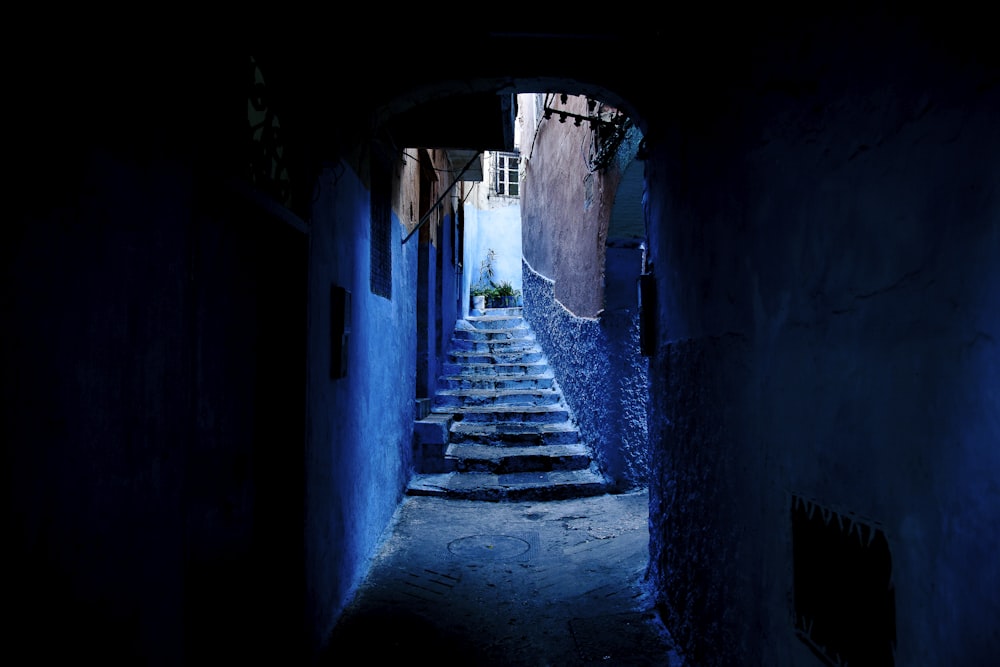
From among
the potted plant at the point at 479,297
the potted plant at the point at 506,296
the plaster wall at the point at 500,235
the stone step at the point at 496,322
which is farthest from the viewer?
the plaster wall at the point at 500,235

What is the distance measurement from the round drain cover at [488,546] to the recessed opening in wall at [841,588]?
307 centimetres

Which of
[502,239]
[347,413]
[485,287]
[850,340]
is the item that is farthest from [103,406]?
[502,239]

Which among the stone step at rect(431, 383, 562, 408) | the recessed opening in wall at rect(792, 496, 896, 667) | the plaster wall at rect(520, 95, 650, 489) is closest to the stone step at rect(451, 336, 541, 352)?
the plaster wall at rect(520, 95, 650, 489)

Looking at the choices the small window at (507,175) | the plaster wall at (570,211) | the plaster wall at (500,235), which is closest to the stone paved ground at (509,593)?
the plaster wall at (570,211)

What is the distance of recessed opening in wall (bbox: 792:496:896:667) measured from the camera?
4.72ft

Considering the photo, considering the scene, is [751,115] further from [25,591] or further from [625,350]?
[625,350]

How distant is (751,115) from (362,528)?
11.3ft

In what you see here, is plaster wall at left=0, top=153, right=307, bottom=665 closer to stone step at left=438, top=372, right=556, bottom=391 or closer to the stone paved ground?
the stone paved ground

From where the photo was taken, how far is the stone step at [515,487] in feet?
20.2

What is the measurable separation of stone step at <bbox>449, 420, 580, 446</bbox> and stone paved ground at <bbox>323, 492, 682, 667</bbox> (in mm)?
1450

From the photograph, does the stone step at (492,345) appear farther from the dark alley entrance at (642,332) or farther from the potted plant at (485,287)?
the dark alley entrance at (642,332)

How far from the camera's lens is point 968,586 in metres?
1.13

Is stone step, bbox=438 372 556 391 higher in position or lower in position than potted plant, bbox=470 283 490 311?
lower

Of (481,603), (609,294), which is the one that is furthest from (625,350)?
(481,603)
